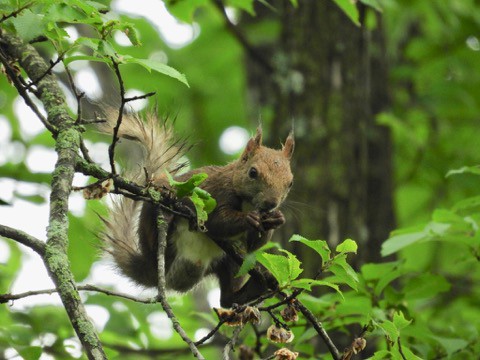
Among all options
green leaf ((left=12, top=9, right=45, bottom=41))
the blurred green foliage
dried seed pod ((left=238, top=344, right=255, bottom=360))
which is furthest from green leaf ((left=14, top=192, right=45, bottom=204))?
green leaf ((left=12, top=9, right=45, bottom=41))

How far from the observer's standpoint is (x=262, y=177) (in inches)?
153

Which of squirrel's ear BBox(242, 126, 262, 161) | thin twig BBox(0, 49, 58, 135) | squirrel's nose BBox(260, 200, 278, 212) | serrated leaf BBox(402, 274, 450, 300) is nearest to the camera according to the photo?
thin twig BBox(0, 49, 58, 135)

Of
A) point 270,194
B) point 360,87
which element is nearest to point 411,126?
point 360,87

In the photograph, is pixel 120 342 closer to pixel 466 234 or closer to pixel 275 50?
pixel 275 50

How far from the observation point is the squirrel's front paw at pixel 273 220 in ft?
11.3

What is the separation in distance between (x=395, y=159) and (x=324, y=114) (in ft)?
8.91

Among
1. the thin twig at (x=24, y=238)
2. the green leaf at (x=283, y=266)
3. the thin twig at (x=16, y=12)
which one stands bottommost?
the green leaf at (x=283, y=266)

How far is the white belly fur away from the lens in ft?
12.7

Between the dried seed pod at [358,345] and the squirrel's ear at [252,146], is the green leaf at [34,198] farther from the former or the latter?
the dried seed pod at [358,345]

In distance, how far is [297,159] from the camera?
204 inches

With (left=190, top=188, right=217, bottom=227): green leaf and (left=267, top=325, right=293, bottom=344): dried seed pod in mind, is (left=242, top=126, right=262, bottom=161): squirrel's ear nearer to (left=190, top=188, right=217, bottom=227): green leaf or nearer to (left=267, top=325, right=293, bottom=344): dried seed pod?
(left=190, top=188, right=217, bottom=227): green leaf

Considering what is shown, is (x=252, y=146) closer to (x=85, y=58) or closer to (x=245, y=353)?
(x=245, y=353)

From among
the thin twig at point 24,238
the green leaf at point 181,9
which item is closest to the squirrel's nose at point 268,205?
the green leaf at point 181,9

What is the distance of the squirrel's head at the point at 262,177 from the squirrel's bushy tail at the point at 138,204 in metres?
0.39
